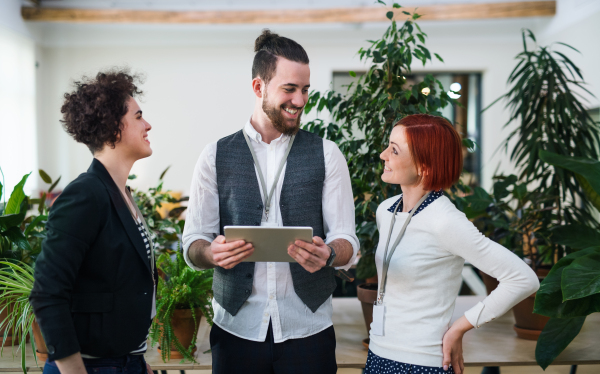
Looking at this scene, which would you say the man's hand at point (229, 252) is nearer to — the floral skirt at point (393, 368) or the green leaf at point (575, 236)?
the floral skirt at point (393, 368)

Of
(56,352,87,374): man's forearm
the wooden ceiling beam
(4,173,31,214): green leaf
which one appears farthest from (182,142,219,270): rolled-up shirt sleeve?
the wooden ceiling beam

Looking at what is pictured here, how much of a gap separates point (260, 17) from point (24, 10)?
322cm

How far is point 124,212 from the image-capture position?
1.33 m

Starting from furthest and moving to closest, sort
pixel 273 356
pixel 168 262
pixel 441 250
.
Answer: pixel 168 262, pixel 273 356, pixel 441 250

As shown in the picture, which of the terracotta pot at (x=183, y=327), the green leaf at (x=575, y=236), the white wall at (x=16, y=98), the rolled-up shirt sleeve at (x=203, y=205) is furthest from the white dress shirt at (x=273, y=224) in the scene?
the white wall at (x=16, y=98)

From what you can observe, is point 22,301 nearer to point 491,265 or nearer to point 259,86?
point 259,86

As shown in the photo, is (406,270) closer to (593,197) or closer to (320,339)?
(320,339)

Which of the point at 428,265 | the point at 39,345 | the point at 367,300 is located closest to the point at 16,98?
the point at 39,345

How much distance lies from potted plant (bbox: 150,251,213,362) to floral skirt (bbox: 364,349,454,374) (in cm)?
85

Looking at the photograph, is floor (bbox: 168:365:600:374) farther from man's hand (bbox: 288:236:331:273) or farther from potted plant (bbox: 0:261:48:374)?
man's hand (bbox: 288:236:331:273)

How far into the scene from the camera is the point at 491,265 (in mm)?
1408

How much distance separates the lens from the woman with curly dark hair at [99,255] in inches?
46.2

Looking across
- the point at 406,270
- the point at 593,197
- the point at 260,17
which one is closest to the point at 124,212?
the point at 406,270

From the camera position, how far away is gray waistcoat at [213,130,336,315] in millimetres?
1626
